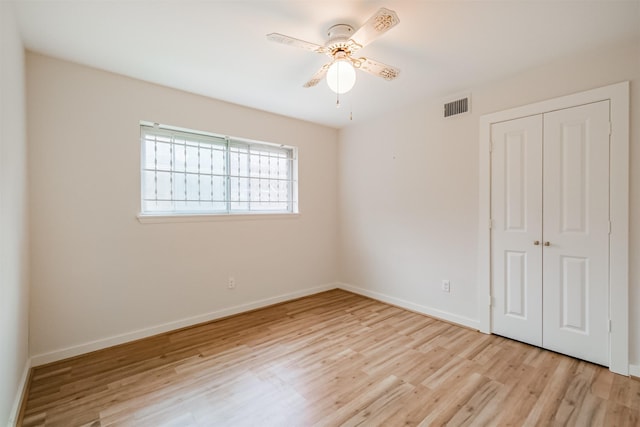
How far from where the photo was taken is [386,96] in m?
3.13

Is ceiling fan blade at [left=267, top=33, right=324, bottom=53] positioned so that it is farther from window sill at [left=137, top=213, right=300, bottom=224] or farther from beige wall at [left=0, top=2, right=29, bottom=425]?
window sill at [left=137, top=213, right=300, bottom=224]

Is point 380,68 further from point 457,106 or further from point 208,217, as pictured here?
point 208,217

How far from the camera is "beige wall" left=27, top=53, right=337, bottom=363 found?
2.28 m

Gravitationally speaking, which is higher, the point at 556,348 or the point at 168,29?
the point at 168,29

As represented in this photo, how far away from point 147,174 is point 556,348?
4.17 m

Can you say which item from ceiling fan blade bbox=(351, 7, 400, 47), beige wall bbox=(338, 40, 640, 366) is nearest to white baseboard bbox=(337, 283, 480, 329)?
beige wall bbox=(338, 40, 640, 366)

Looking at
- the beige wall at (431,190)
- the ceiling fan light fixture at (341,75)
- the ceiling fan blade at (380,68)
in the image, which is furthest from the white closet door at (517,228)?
the ceiling fan light fixture at (341,75)

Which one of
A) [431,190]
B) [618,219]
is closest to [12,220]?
[431,190]

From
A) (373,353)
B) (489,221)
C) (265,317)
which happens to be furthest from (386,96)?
(265,317)

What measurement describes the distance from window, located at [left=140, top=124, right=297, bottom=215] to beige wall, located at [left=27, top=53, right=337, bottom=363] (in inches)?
7.1

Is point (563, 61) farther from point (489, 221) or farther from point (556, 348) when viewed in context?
point (556, 348)

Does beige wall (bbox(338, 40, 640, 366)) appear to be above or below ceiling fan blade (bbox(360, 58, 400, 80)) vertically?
below

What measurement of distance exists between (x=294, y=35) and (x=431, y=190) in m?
2.19

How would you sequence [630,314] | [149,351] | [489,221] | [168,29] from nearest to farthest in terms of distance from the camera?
[168,29]
[630,314]
[149,351]
[489,221]
